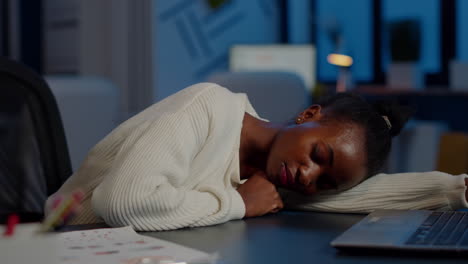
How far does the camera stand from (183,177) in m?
1.11

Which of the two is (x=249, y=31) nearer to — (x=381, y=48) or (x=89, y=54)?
(x=381, y=48)

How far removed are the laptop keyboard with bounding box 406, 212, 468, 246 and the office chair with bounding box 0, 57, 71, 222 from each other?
0.76m

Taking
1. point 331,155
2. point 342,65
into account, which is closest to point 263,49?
point 342,65

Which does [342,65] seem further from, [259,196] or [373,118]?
[259,196]

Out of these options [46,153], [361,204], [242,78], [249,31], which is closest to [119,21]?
[249,31]

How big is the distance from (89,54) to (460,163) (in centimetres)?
229

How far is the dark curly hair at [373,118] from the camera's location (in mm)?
1247

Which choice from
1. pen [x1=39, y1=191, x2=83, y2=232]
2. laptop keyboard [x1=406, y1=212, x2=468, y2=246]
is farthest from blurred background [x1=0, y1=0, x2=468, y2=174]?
pen [x1=39, y1=191, x2=83, y2=232]

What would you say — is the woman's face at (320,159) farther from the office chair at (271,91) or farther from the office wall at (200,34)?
the office wall at (200,34)

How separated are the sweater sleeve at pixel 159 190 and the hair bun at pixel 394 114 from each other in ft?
1.14

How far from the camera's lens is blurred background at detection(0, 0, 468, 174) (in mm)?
4727

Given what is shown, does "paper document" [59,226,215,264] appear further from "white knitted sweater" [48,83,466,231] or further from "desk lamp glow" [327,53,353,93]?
"desk lamp glow" [327,53,353,93]

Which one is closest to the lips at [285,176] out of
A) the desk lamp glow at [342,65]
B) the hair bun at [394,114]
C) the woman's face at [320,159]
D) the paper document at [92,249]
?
the woman's face at [320,159]

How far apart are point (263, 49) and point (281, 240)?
14.6ft
